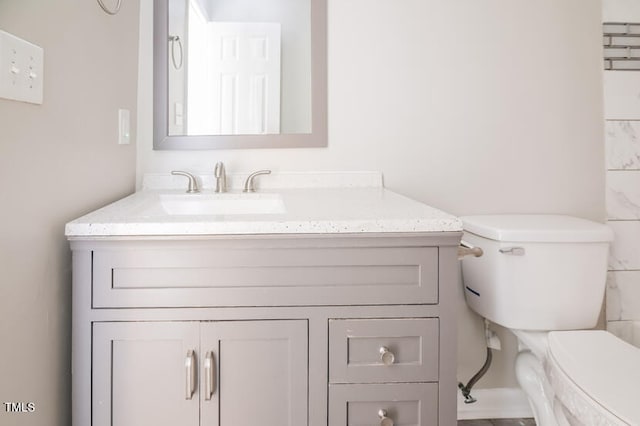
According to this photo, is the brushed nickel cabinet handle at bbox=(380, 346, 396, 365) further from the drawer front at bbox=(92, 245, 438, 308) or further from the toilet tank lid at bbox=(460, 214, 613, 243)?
the toilet tank lid at bbox=(460, 214, 613, 243)

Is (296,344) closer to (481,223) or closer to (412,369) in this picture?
(412,369)

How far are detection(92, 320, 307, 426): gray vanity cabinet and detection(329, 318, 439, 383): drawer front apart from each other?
81 millimetres

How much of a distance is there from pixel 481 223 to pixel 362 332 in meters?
0.67

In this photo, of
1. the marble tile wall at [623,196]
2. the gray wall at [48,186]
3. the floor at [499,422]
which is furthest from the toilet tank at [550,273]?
the gray wall at [48,186]

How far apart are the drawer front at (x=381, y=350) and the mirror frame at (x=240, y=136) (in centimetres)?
82

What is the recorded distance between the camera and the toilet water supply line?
5.26ft

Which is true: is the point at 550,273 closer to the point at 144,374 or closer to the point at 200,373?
the point at 200,373

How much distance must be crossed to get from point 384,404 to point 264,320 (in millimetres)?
330

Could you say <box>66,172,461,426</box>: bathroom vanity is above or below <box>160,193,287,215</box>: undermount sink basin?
below

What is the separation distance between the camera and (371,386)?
100 cm

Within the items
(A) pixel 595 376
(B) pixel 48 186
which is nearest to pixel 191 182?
(B) pixel 48 186

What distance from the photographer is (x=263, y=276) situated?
0.99 m

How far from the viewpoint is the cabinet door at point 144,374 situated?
974 mm

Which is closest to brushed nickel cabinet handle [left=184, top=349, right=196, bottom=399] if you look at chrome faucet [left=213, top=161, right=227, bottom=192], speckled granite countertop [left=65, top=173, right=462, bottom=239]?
speckled granite countertop [left=65, top=173, right=462, bottom=239]
